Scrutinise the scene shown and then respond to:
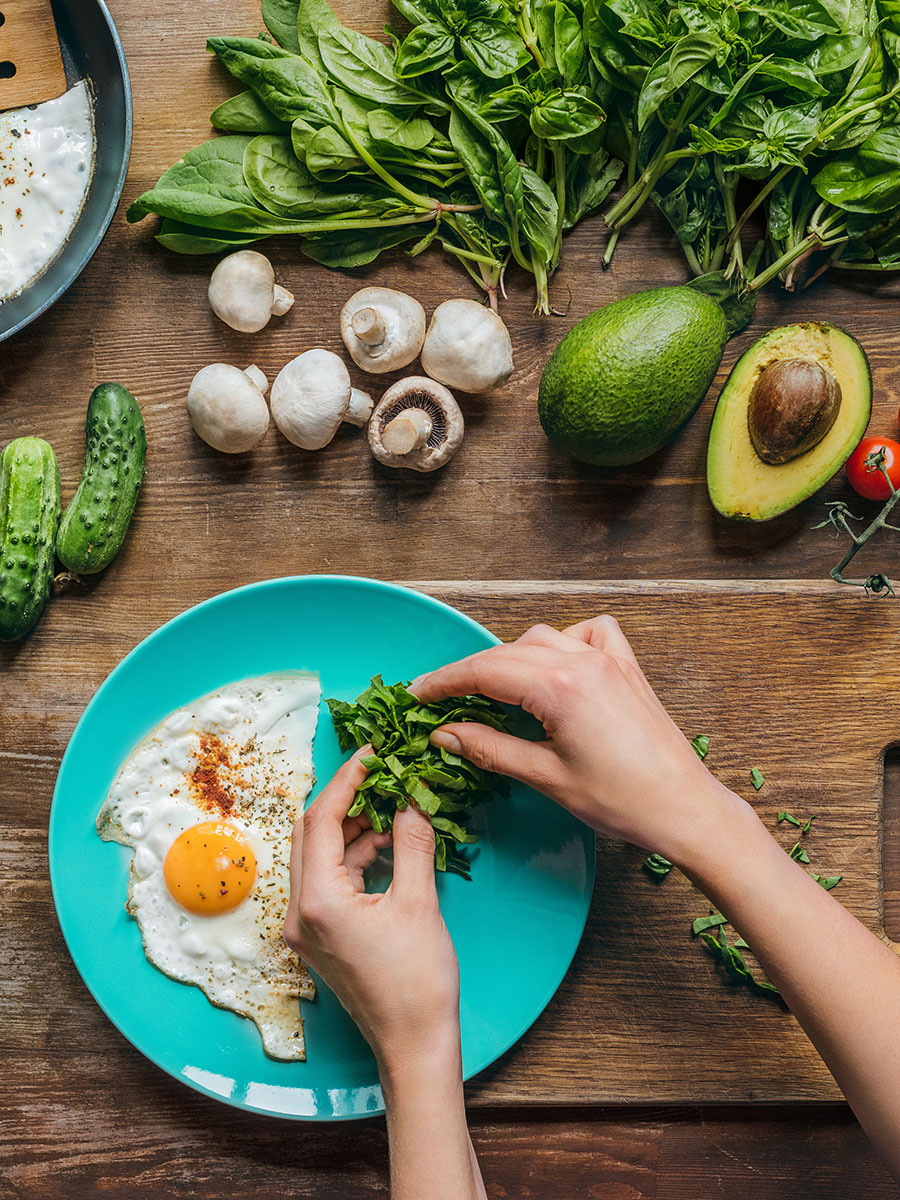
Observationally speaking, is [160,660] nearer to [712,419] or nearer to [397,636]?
[397,636]

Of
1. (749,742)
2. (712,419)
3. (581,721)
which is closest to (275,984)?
(581,721)

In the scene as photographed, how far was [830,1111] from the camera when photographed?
174 cm

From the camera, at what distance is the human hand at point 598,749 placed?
140 centimetres

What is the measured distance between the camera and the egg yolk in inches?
64.4

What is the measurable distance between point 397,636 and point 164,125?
1.15 metres

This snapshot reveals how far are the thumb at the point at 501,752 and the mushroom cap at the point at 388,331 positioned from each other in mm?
747

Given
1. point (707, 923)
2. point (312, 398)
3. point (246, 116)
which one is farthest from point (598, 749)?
point (246, 116)

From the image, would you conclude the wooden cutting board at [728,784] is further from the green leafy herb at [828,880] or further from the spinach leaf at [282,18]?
the spinach leaf at [282,18]

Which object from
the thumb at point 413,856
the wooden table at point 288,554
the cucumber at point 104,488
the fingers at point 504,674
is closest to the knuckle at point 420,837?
the thumb at point 413,856

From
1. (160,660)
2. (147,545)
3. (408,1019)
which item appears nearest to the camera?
(408,1019)

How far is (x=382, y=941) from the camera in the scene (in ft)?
4.43

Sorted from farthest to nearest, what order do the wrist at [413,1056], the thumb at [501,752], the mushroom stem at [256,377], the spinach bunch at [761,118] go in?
the mushroom stem at [256,377] → the spinach bunch at [761,118] → the thumb at [501,752] → the wrist at [413,1056]

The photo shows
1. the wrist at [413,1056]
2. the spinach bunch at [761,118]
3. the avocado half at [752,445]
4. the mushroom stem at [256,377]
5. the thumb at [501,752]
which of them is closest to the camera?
the wrist at [413,1056]

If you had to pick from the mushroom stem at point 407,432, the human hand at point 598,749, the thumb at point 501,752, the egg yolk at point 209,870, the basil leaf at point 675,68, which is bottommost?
the egg yolk at point 209,870
